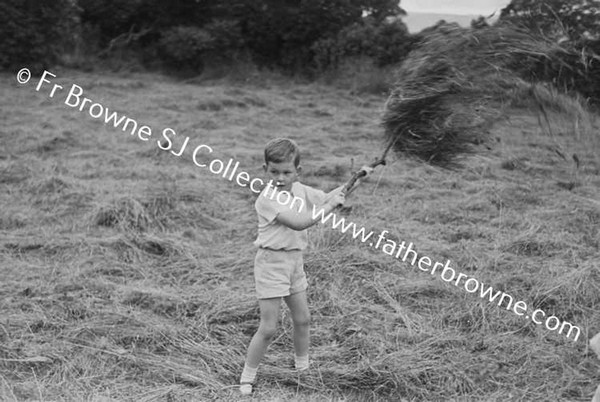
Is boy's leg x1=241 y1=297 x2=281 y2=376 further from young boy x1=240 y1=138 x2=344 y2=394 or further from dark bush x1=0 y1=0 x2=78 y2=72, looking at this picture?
dark bush x1=0 y1=0 x2=78 y2=72

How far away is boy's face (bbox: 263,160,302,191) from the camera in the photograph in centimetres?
280

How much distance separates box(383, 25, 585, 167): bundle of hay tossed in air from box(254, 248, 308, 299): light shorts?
96 centimetres

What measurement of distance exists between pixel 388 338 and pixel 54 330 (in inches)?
67.2

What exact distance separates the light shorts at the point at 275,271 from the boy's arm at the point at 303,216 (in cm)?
16

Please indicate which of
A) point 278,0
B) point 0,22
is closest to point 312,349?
point 0,22

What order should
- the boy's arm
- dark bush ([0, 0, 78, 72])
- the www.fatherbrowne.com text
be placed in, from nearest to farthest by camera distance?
the boy's arm → the www.fatherbrowne.com text → dark bush ([0, 0, 78, 72])

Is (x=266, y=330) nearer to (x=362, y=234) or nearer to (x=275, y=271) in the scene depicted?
(x=275, y=271)

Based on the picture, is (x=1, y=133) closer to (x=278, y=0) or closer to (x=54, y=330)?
(x=54, y=330)

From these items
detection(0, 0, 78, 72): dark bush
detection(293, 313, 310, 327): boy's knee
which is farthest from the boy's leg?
detection(0, 0, 78, 72): dark bush

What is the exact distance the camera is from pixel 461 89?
3340 mm
